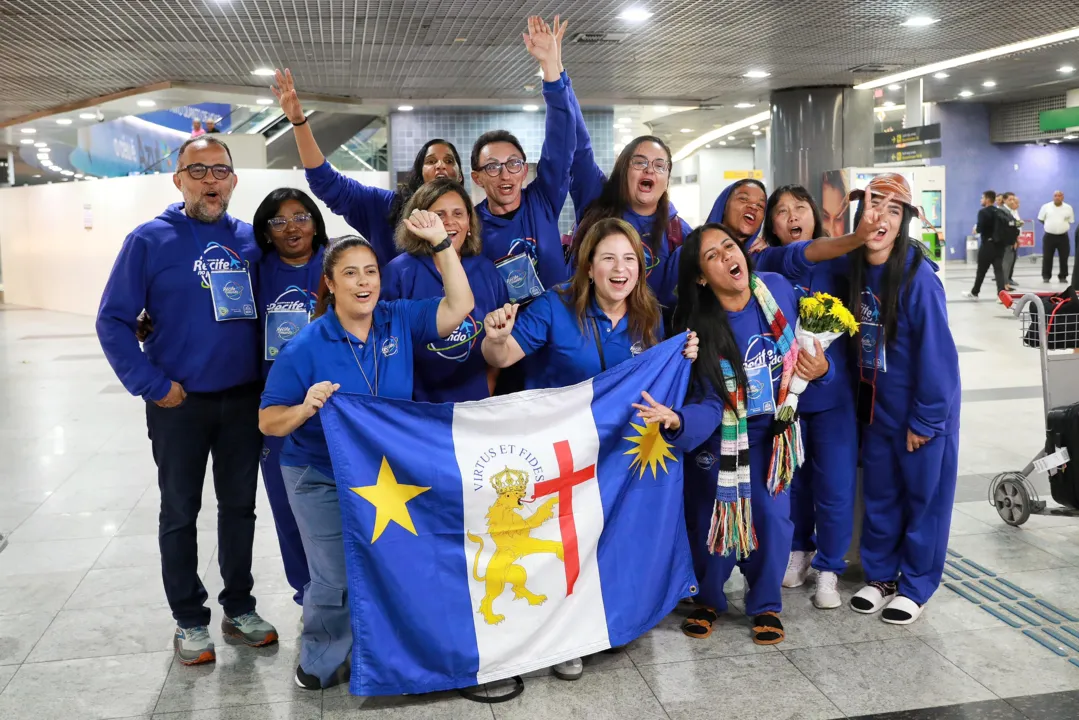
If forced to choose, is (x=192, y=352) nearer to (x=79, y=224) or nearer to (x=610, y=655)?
(x=610, y=655)

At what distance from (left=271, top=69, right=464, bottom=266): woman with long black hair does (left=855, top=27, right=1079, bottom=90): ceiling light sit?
356 inches

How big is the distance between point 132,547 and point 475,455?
2.59 metres

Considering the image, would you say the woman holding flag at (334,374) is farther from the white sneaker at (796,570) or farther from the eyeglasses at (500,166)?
the white sneaker at (796,570)

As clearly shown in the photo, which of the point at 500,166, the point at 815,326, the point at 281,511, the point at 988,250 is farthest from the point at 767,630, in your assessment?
the point at 988,250

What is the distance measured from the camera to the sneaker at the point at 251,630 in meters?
3.58

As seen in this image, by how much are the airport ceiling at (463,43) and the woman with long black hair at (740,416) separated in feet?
15.6

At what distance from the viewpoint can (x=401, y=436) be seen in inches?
119

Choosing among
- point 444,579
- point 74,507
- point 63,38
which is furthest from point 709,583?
point 63,38

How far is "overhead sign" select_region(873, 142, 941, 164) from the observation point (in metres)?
13.6

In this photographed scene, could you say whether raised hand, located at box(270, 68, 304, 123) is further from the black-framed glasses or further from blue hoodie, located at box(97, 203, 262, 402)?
blue hoodie, located at box(97, 203, 262, 402)

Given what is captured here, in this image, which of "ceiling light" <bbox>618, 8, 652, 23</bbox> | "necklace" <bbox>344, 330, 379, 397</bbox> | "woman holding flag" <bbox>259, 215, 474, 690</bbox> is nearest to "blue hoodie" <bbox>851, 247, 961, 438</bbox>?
"woman holding flag" <bbox>259, 215, 474, 690</bbox>

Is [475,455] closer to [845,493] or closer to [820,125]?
[845,493]

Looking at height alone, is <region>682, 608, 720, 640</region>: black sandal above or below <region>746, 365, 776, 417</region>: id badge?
below

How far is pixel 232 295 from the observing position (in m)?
3.39
